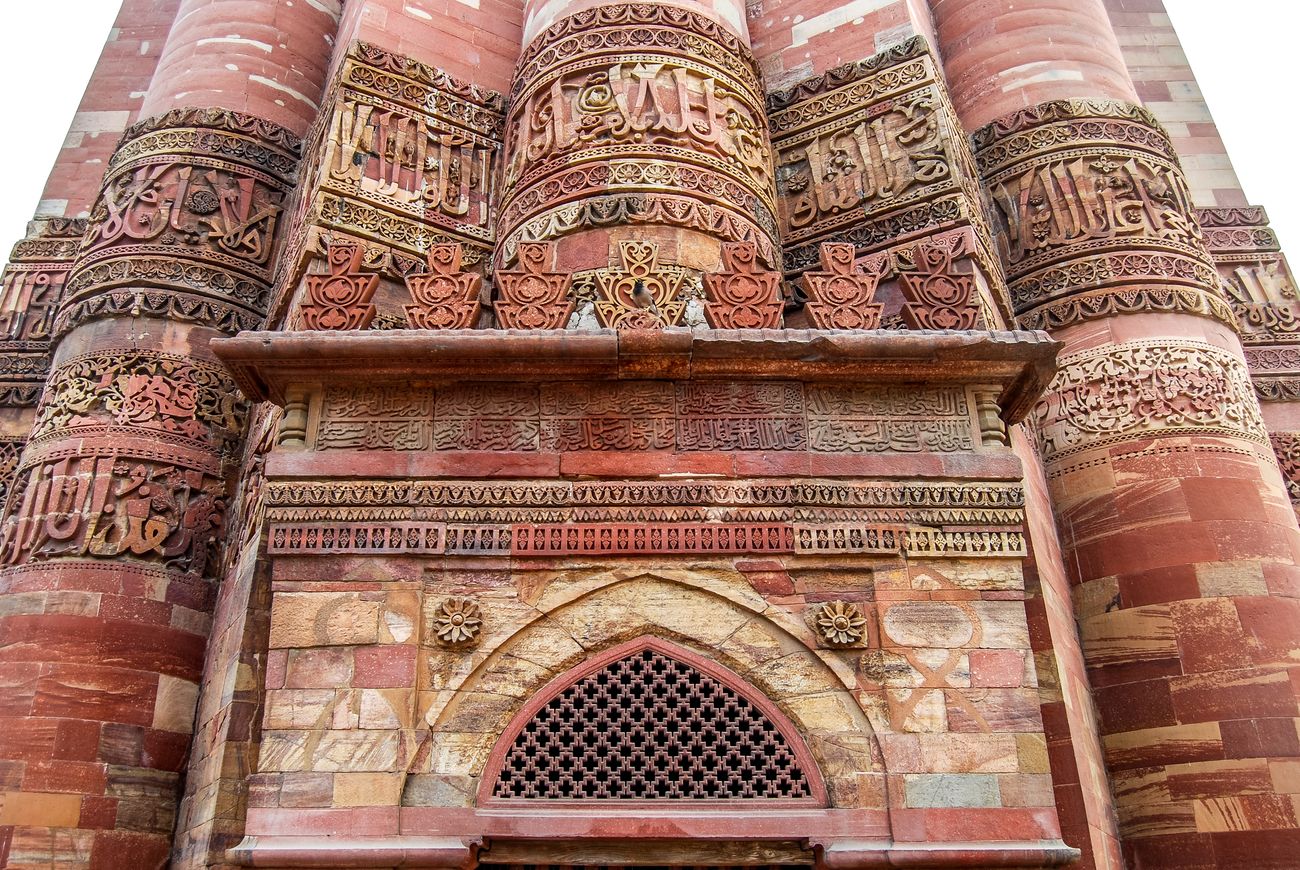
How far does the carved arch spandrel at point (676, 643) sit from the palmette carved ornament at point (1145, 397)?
154 inches

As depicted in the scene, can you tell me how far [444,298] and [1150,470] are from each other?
505 centimetres

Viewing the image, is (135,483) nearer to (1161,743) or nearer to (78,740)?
(78,740)

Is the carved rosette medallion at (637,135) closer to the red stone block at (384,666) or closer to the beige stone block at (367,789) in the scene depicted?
the red stone block at (384,666)

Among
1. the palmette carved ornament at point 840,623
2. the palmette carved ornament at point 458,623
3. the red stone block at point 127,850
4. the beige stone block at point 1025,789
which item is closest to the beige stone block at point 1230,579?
the beige stone block at point 1025,789

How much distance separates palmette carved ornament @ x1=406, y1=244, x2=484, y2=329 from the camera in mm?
5363

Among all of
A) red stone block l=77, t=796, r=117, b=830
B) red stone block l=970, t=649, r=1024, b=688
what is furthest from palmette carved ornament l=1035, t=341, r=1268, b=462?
red stone block l=77, t=796, r=117, b=830

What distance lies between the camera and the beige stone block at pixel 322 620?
4602 mm

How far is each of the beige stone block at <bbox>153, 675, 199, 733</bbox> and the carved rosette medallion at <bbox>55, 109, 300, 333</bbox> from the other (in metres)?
2.84

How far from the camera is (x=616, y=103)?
7.41 meters

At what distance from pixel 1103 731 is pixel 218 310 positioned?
7235mm

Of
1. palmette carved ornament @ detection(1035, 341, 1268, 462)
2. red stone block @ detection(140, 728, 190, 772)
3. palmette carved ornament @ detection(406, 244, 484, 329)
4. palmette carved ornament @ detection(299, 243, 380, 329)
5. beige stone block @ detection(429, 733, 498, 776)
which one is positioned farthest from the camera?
palmette carved ornament @ detection(1035, 341, 1268, 462)

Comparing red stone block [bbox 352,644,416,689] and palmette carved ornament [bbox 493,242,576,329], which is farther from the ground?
palmette carved ornament [bbox 493,242,576,329]

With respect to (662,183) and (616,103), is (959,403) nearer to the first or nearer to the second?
(662,183)

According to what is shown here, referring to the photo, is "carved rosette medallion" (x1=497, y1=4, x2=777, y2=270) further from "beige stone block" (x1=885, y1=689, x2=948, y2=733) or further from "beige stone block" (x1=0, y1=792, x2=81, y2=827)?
"beige stone block" (x1=0, y1=792, x2=81, y2=827)
